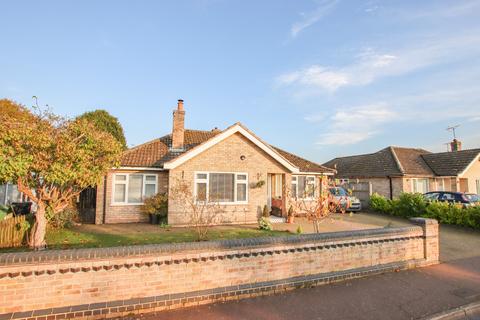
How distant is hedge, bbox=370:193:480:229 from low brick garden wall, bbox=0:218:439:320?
994 cm

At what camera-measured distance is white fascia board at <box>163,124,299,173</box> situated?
1305 centimetres

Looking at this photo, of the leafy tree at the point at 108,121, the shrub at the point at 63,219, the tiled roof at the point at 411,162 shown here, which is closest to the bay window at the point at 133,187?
the shrub at the point at 63,219

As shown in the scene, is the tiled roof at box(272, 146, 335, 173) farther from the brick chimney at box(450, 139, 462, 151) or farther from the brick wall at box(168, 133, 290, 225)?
the brick chimney at box(450, 139, 462, 151)

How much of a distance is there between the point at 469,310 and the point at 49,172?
10354mm

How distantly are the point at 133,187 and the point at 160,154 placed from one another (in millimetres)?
2462

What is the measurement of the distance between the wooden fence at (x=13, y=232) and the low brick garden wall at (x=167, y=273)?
17.6 feet

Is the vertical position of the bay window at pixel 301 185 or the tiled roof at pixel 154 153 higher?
the tiled roof at pixel 154 153

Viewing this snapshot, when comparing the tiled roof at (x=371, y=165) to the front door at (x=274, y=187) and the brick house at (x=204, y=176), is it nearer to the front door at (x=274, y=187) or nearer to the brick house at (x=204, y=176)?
the front door at (x=274, y=187)

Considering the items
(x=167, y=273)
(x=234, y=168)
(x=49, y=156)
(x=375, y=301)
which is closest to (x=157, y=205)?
(x=234, y=168)

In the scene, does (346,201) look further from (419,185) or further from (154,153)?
(154,153)

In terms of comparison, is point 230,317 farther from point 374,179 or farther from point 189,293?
point 374,179

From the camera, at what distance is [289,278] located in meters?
6.09

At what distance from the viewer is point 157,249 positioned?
16.6 ft

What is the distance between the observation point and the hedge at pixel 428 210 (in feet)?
43.8
